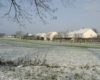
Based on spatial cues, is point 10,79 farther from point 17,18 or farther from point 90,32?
point 90,32

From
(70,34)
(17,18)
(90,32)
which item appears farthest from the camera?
(70,34)

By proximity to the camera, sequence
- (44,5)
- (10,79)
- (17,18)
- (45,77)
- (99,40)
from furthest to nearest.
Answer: (99,40) → (17,18) → (44,5) → (45,77) → (10,79)

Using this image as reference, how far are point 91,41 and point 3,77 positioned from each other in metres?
37.0

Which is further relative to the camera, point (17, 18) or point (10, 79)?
point (17, 18)

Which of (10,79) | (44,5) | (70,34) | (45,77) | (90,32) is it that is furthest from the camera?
(70,34)

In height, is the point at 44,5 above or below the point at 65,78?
above

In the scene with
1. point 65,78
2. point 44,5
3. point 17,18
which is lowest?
point 65,78

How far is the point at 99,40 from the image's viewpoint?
3675cm

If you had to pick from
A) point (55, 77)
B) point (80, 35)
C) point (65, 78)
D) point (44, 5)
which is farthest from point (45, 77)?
point (80, 35)

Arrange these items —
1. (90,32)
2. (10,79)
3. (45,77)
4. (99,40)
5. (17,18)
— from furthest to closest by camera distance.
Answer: (90,32), (99,40), (17,18), (45,77), (10,79)

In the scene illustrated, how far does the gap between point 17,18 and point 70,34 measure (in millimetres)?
65497

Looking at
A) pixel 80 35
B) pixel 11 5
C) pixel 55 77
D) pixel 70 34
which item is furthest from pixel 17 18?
pixel 70 34

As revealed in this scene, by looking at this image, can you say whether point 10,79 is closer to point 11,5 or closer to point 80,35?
point 11,5

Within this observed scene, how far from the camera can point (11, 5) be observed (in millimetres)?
7047
